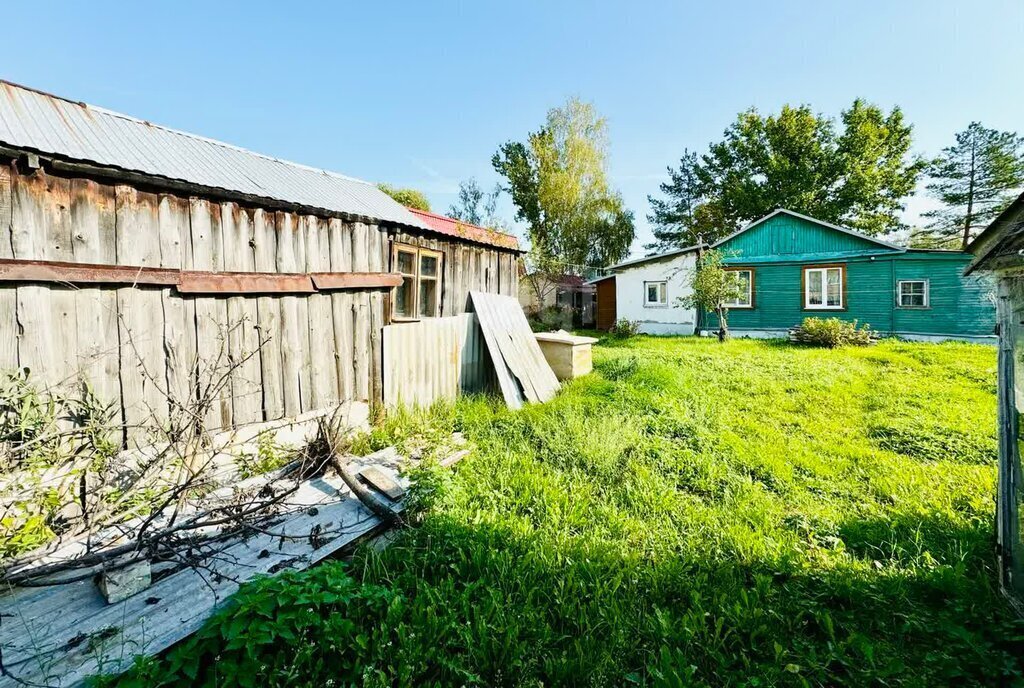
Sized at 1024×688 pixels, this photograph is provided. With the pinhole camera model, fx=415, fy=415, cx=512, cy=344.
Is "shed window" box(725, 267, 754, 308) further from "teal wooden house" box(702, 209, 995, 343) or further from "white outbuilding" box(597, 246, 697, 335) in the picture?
"white outbuilding" box(597, 246, 697, 335)

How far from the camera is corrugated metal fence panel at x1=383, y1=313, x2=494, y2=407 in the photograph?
5.73 meters

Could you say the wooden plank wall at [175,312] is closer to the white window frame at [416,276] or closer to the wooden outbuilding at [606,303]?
the white window frame at [416,276]

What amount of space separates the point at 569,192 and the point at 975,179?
2544cm

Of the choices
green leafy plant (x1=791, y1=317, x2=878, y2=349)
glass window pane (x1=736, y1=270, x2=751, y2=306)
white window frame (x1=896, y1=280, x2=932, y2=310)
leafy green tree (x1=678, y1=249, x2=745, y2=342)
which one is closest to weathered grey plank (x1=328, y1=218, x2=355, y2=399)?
leafy green tree (x1=678, y1=249, x2=745, y2=342)

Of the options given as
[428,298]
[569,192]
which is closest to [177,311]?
[428,298]

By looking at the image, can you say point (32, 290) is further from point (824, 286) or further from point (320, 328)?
point (824, 286)

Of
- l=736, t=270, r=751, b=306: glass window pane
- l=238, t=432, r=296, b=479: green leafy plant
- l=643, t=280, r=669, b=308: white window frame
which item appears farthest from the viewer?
l=643, t=280, r=669, b=308: white window frame

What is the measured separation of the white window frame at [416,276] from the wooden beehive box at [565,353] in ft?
7.86

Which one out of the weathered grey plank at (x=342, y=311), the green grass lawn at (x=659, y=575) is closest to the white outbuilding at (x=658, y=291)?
the green grass lawn at (x=659, y=575)

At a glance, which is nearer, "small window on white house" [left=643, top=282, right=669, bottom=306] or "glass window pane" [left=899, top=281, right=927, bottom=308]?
"glass window pane" [left=899, top=281, right=927, bottom=308]

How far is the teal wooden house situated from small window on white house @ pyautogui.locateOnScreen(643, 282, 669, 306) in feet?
6.27

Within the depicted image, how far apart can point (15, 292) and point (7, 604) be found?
7.12ft

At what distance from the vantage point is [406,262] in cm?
626

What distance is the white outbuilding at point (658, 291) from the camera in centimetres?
1708
